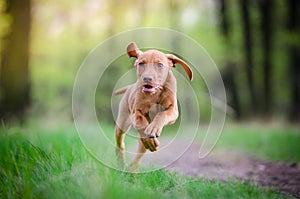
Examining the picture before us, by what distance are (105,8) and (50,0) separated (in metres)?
2.04

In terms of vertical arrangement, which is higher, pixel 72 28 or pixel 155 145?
pixel 72 28

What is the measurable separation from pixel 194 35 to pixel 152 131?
19656 millimetres

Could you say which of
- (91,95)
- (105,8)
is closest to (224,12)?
(105,8)

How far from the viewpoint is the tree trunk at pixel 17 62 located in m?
12.5

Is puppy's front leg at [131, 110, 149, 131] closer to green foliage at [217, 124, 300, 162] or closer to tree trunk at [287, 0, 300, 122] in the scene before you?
green foliage at [217, 124, 300, 162]

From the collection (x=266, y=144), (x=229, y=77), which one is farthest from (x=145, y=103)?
(x=229, y=77)

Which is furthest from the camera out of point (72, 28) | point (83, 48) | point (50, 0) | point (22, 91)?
point (83, 48)

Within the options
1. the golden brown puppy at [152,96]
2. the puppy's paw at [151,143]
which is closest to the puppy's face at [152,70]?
the golden brown puppy at [152,96]

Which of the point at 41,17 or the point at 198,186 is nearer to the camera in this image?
the point at 198,186

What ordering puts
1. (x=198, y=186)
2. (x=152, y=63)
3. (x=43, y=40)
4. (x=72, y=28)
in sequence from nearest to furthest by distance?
(x=152, y=63)
(x=198, y=186)
(x=43, y=40)
(x=72, y=28)

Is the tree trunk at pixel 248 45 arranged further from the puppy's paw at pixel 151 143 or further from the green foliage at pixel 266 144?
the puppy's paw at pixel 151 143

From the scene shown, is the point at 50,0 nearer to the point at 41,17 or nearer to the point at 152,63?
the point at 41,17

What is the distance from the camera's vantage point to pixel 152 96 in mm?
4008

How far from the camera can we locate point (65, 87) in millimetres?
21250
